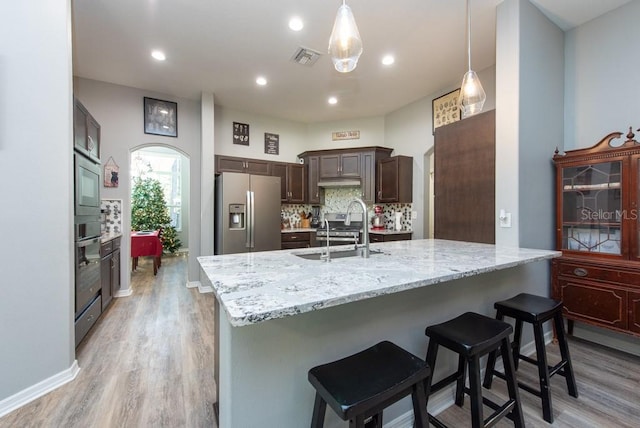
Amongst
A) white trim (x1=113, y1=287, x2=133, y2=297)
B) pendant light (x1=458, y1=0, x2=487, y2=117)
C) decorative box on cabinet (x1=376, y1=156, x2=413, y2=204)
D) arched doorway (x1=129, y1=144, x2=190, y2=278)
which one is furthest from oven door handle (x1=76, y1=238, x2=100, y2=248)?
arched doorway (x1=129, y1=144, x2=190, y2=278)

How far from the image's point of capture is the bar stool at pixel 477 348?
4.17ft

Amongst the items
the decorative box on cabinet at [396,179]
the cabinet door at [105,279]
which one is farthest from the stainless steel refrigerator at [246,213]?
the decorative box on cabinet at [396,179]

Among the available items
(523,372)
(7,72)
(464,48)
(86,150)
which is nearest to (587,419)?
(523,372)

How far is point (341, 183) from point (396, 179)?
1.00 metres

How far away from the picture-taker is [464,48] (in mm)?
3064

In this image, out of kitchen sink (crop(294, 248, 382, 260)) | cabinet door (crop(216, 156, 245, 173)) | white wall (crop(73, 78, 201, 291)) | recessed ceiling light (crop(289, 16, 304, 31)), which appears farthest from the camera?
cabinet door (crop(216, 156, 245, 173))

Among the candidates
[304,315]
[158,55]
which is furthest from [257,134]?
[304,315]

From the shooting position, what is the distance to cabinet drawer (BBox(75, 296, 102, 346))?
241 centimetres

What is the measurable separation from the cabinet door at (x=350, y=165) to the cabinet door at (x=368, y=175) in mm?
87

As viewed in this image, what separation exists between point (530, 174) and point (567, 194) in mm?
508

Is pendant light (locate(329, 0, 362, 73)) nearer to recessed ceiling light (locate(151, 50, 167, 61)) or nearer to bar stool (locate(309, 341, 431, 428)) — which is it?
bar stool (locate(309, 341, 431, 428))

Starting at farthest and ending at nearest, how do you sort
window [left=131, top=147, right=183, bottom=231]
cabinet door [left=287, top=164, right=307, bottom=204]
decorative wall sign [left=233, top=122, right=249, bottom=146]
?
window [left=131, top=147, right=183, bottom=231], cabinet door [left=287, top=164, right=307, bottom=204], decorative wall sign [left=233, top=122, right=249, bottom=146]

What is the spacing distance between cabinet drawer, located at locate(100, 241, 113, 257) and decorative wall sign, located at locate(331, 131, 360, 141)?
398 centimetres

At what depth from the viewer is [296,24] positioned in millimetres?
2660
